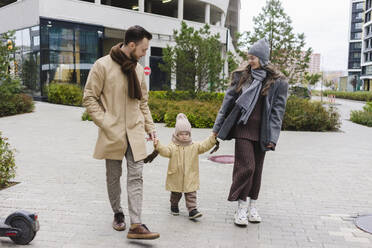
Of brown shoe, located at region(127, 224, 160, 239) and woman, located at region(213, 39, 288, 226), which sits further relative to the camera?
woman, located at region(213, 39, 288, 226)

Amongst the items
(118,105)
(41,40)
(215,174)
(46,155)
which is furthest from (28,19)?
(118,105)

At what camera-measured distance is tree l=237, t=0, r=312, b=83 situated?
1384 cm

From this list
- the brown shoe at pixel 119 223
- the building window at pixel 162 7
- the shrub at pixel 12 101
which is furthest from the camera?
the building window at pixel 162 7

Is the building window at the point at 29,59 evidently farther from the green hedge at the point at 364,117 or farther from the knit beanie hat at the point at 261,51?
the knit beanie hat at the point at 261,51

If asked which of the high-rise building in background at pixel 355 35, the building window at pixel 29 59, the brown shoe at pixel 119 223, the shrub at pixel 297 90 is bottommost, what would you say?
the brown shoe at pixel 119 223

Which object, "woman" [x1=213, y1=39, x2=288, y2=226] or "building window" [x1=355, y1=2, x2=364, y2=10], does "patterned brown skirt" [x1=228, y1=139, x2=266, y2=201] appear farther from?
"building window" [x1=355, y1=2, x2=364, y2=10]

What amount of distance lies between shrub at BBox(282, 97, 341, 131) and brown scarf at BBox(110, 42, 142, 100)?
391 inches

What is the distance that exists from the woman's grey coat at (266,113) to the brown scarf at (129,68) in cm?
99

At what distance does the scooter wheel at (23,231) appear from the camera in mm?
3379

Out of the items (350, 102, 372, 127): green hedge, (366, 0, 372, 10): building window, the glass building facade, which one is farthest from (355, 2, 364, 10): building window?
(350, 102, 372, 127): green hedge

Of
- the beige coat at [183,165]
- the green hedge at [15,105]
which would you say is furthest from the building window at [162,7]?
the beige coat at [183,165]

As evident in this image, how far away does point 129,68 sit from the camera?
353 centimetres

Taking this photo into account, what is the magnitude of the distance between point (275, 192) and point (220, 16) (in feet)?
133

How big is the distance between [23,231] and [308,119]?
11.0m
